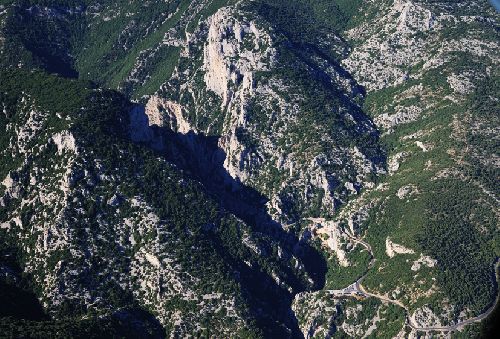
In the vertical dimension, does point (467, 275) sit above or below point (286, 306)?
below

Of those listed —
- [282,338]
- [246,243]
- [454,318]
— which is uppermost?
[246,243]

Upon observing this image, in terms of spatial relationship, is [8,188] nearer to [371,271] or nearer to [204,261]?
[204,261]

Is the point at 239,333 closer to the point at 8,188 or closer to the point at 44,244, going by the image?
the point at 44,244

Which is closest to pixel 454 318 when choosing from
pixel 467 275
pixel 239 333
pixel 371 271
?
pixel 467 275

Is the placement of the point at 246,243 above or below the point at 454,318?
above

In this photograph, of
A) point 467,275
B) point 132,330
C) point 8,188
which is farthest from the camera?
point 8,188

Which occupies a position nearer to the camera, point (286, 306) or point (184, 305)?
point (184, 305)

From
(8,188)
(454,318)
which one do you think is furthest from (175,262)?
(454,318)

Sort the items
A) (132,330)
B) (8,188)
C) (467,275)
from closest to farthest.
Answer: (132,330) < (467,275) < (8,188)

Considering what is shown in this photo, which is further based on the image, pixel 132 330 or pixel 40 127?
pixel 40 127
